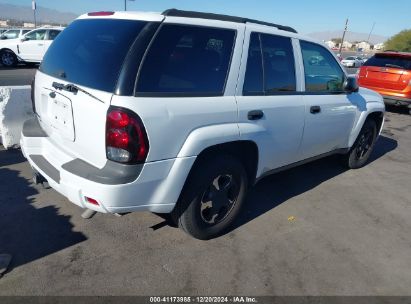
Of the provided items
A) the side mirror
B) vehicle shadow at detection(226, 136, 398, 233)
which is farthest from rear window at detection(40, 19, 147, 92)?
the side mirror

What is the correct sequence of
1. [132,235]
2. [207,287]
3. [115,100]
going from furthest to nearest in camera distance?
[132,235], [207,287], [115,100]

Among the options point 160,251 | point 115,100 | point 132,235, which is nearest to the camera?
point 115,100

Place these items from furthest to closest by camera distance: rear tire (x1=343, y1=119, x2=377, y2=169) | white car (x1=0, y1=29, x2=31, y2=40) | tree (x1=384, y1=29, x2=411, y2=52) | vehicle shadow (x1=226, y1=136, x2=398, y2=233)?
tree (x1=384, y1=29, x2=411, y2=52)
white car (x1=0, y1=29, x2=31, y2=40)
rear tire (x1=343, y1=119, x2=377, y2=169)
vehicle shadow (x1=226, y1=136, x2=398, y2=233)

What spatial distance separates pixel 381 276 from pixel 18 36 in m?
17.7

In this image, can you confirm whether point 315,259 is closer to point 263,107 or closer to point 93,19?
point 263,107

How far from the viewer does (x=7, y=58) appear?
1540 centimetres

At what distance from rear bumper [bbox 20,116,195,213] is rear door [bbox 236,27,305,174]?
0.77m

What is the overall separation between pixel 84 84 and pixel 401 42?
Result: 6699 cm

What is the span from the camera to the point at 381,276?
9.87 feet

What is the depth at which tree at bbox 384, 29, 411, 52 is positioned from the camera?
A: 2226 inches

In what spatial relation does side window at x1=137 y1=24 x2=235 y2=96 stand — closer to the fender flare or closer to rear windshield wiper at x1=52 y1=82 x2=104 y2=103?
rear windshield wiper at x1=52 y1=82 x2=104 y2=103

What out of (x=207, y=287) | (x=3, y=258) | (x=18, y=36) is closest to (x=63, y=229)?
(x=3, y=258)

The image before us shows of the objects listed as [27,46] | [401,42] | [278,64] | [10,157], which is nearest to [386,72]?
[278,64]

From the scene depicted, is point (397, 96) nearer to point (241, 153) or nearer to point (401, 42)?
point (241, 153)
